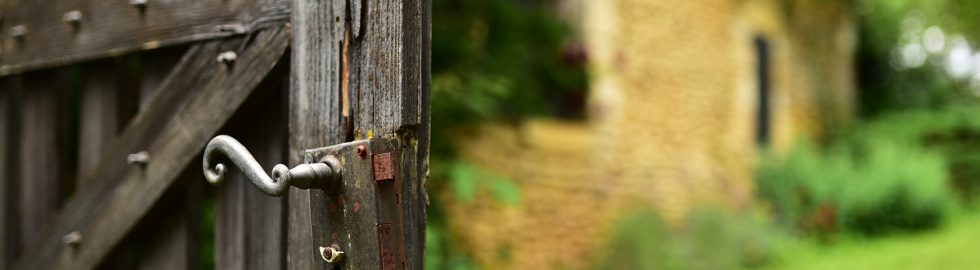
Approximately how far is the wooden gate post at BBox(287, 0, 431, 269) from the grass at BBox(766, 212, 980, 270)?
713 centimetres

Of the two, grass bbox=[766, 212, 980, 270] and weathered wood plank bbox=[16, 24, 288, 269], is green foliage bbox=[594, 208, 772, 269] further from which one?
weathered wood plank bbox=[16, 24, 288, 269]

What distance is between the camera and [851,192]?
9.97 metres

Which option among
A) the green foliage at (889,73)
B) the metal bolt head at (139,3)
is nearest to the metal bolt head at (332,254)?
the metal bolt head at (139,3)

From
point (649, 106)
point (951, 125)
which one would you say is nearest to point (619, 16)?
point (649, 106)

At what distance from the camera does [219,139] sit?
1264mm

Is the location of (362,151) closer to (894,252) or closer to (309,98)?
(309,98)

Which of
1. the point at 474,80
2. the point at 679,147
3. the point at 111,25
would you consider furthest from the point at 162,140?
the point at 679,147

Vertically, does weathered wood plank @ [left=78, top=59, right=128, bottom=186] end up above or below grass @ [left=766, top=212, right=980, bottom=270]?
above

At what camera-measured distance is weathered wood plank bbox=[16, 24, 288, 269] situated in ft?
5.02

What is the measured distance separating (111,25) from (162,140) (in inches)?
11.6

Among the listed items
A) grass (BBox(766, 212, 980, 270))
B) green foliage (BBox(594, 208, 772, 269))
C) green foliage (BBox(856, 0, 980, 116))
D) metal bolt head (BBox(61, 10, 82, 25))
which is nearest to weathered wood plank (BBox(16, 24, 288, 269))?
metal bolt head (BBox(61, 10, 82, 25))

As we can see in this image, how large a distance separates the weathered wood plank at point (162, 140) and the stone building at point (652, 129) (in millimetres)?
3769

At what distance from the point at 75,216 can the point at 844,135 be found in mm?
11046

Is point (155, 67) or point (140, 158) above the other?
point (155, 67)
